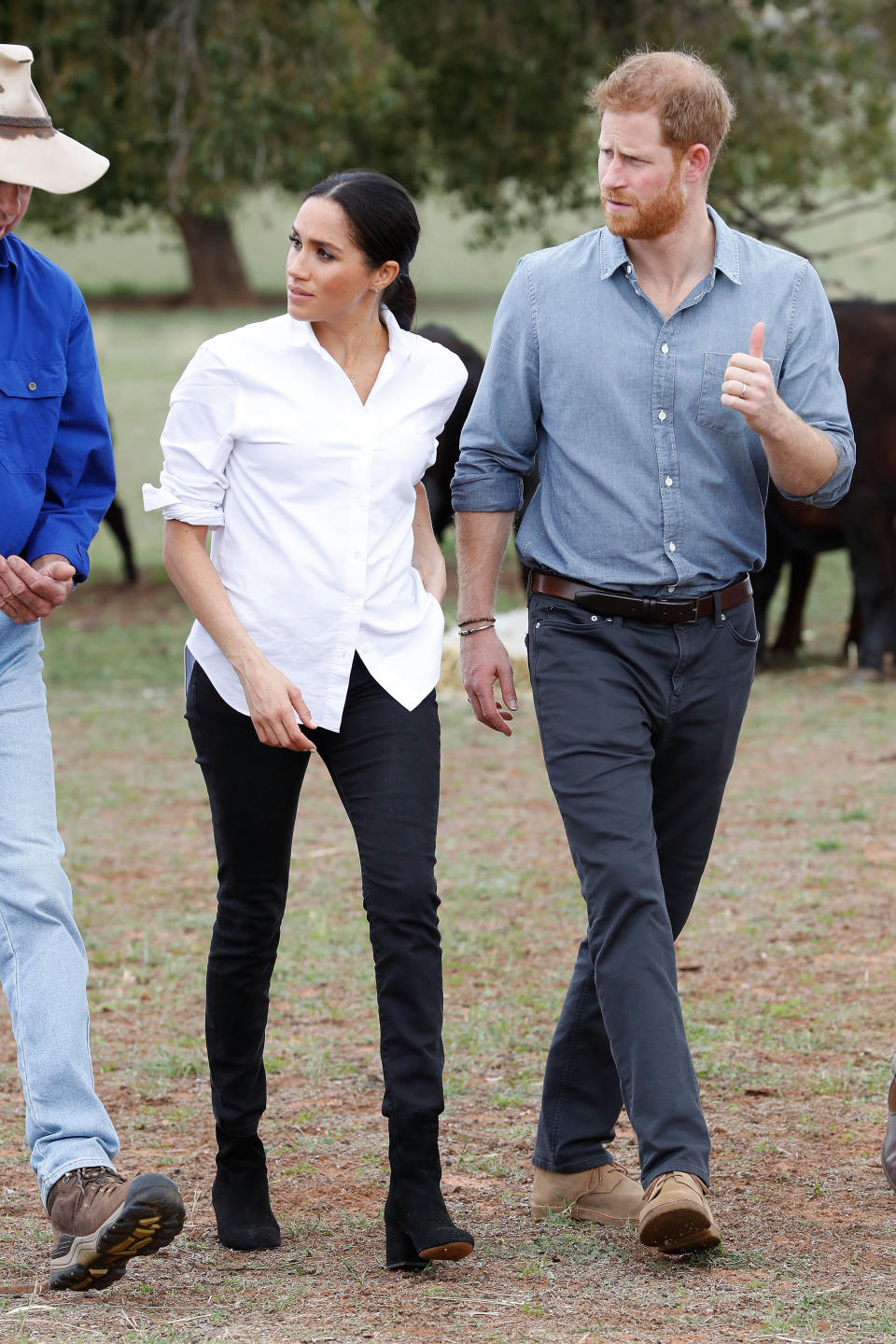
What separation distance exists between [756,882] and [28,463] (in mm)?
4108

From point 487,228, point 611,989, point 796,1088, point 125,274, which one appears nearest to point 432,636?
point 611,989

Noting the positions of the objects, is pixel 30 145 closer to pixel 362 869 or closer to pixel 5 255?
pixel 5 255

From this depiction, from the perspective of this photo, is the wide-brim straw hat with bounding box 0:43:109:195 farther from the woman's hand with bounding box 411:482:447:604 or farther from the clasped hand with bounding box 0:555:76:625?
the woman's hand with bounding box 411:482:447:604

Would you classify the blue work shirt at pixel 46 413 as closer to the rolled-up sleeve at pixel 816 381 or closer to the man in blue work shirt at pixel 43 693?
the man in blue work shirt at pixel 43 693

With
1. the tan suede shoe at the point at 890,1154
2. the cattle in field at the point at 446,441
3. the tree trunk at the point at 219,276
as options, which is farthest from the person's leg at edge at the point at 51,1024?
the tree trunk at the point at 219,276

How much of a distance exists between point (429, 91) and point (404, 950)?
13.5 metres

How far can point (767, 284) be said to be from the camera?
12.1 ft

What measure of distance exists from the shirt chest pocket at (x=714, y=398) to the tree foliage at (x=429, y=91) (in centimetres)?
1002

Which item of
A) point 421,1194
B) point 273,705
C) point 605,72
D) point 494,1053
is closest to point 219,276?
point 605,72

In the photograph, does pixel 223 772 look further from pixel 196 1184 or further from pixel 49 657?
pixel 49 657

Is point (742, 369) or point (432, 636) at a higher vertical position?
point (742, 369)

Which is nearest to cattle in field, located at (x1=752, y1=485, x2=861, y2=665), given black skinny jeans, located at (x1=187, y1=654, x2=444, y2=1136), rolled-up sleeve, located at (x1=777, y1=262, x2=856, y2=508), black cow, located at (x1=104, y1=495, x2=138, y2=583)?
black cow, located at (x1=104, y1=495, x2=138, y2=583)

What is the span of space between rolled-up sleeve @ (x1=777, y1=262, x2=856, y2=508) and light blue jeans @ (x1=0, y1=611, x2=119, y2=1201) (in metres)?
1.55

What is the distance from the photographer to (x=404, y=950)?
3400 mm
